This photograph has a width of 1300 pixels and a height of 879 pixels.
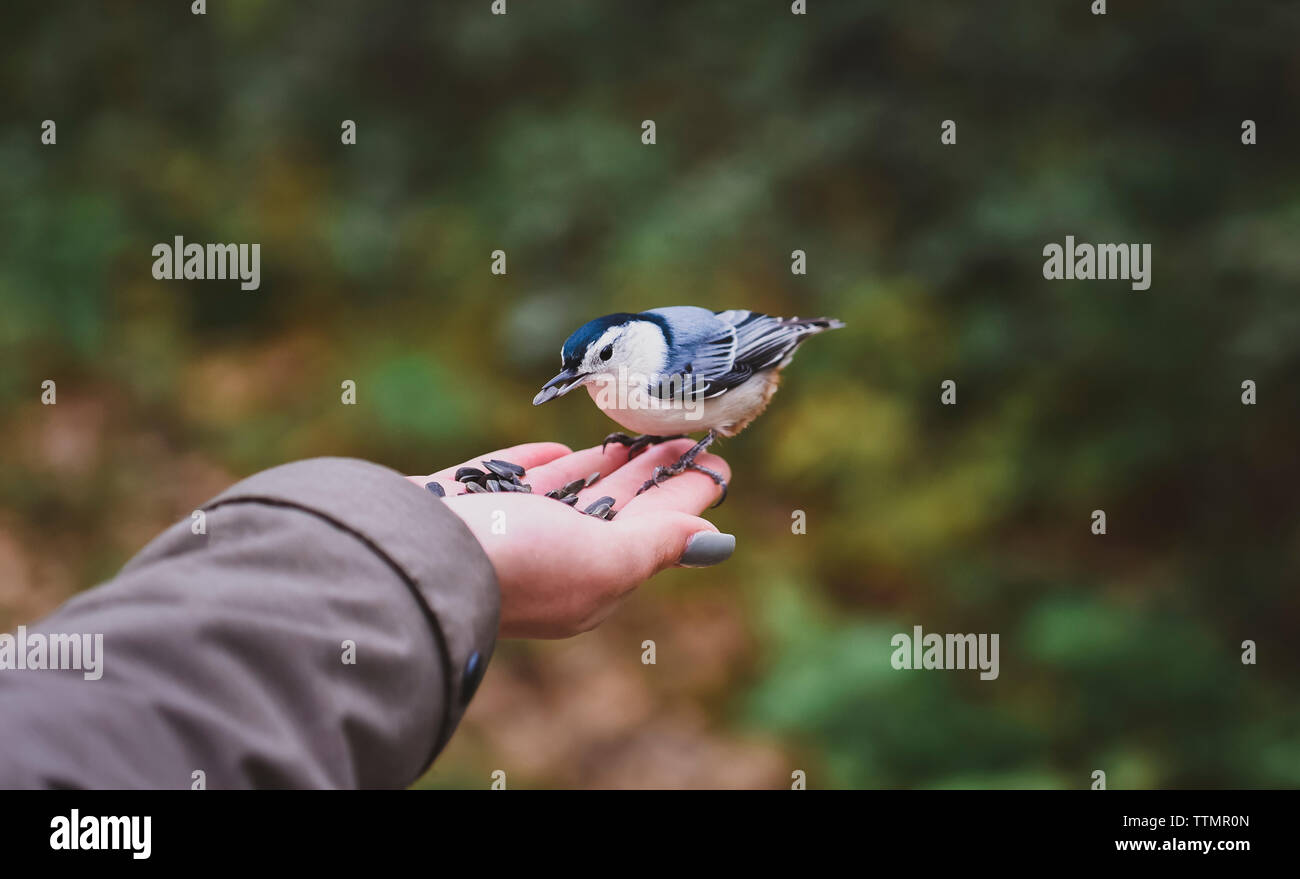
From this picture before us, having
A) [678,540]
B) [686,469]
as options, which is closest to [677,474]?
[686,469]

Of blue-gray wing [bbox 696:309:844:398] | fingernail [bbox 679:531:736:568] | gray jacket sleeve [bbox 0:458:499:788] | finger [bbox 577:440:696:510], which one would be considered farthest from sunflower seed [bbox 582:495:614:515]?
gray jacket sleeve [bbox 0:458:499:788]

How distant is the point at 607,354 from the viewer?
207 centimetres

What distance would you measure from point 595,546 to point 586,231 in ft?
8.94

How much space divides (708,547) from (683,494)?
1.29 ft

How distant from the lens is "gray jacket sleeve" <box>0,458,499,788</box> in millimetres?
764

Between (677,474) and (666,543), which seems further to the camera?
(677,474)

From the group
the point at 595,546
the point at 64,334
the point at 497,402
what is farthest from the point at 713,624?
the point at 64,334

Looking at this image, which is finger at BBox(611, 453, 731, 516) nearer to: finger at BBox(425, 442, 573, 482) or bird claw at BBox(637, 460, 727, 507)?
bird claw at BBox(637, 460, 727, 507)

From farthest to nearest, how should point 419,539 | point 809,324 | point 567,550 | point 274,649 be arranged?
1. point 809,324
2. point 567,550
3. point 419,539
4. point 274,649

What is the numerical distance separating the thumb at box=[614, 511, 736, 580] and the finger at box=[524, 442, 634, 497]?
41 centimetres

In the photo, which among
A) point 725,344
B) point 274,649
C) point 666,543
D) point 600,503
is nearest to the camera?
point 274,649

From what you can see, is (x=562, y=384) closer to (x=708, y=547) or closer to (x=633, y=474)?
(x=633, y=474)

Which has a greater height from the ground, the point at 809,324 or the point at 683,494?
the point at 809,324

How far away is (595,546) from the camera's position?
1.51 meters
